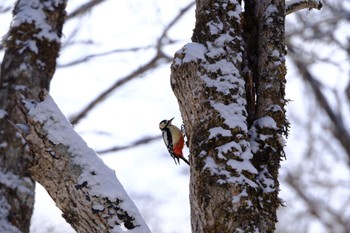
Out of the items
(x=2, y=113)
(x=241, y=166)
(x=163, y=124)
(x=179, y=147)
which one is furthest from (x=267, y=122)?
(x=2, y=113)

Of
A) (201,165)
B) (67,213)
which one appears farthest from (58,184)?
(201,165)

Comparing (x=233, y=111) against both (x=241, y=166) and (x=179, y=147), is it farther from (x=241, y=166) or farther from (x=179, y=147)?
(x=179, y=147)

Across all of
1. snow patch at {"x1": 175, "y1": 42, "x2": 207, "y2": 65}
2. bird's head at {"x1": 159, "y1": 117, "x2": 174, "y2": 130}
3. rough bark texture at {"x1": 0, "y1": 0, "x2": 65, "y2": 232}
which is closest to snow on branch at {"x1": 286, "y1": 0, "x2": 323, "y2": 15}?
snow patch at {"x1": 175, "y1": 42, "x2": 207, "y2": 65}

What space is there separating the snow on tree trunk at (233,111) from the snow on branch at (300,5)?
147 mm

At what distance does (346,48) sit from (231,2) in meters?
6.03

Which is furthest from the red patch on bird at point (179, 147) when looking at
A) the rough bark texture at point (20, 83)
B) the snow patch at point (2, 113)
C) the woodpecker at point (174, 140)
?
the snow patch at point (2, 113)

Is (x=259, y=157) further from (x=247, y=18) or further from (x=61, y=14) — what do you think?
(x=61, y=14)

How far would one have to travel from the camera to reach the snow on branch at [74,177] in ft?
8.58

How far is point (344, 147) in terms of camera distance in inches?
321

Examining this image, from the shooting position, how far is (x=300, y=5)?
3.39 metres

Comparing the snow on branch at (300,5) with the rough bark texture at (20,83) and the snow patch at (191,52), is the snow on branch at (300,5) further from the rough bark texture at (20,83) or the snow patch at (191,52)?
the rough bark texture at (20,83)

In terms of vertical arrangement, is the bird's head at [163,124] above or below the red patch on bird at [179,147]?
above

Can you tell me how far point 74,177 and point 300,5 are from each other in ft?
5.24

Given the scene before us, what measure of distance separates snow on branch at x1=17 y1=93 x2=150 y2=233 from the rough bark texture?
1.30 m
